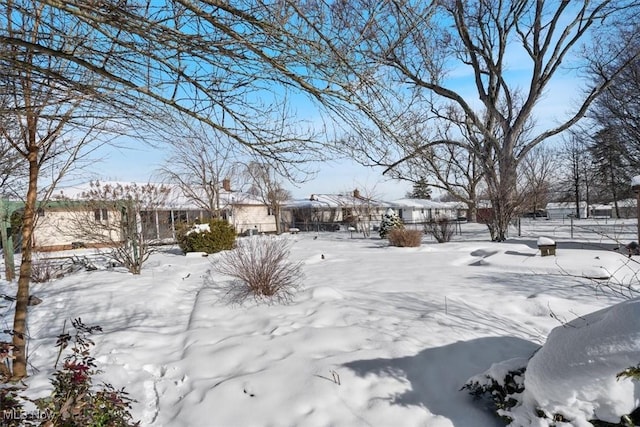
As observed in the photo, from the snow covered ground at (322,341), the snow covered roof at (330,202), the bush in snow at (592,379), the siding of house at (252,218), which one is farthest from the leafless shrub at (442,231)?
the siding of house at (252,218)

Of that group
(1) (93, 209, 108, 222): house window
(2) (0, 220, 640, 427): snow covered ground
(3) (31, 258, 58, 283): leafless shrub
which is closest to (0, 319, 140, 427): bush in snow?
(2) (0, 220, 640, 427): snow covered ground

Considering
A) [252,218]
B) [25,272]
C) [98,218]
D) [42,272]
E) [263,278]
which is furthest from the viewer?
[252,218]

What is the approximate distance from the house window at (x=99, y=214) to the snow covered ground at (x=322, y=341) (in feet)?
10.9

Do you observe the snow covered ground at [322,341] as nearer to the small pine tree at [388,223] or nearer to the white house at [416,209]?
the small pine tree at [388,223]

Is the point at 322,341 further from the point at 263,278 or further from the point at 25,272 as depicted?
the point at 25,272

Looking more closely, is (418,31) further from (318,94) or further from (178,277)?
(178,277)

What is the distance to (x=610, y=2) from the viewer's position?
44.7 ft

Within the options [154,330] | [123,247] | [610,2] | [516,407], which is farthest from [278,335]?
[610,2]

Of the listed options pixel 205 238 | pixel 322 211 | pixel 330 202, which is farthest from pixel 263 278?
pixel 322 211

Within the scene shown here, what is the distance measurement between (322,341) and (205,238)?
38.2 ft

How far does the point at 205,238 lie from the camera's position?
15.0 meters

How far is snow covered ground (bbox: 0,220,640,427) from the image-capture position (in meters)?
3.12

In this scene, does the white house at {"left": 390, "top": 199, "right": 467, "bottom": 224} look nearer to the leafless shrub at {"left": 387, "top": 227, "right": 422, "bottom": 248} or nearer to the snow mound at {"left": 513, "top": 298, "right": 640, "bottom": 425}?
the leafless shrub at {"left": 387, "top": 227, "right": 422, "bottom": 248}

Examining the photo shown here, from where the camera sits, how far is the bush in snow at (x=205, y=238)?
590 inches
